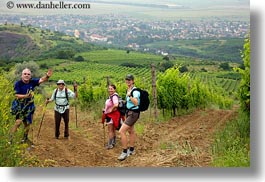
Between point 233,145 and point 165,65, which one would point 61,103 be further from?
point 233,145

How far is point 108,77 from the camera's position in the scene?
9156mm

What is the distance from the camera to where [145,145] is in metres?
9.01

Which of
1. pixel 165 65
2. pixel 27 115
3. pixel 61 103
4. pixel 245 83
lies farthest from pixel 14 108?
pixel 245 83

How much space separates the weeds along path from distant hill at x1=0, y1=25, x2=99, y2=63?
85 centimetres

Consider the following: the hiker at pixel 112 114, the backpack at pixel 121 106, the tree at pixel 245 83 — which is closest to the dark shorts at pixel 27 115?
the hiker at pixel 112 114

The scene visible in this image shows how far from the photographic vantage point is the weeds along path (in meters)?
8.66

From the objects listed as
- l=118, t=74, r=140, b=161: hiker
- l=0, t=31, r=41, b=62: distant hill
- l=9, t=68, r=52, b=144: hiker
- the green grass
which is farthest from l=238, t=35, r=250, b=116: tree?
l=0, t=31, r=41, b=62: distant hill

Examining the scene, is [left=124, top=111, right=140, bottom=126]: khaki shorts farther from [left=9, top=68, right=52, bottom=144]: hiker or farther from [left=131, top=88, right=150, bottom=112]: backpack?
[left=9, top=68, right=52, bottom=144]: hiker

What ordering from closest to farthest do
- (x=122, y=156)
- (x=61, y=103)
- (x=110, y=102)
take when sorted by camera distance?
(x=122, y=156)
(x=110, y=102)
(x=61, y=103)

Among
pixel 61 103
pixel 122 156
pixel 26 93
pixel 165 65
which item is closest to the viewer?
pixel 26 93

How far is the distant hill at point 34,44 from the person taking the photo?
29.0 feet

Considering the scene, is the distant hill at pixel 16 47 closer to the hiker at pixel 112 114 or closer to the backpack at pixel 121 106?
the hiker at pixel 112 114

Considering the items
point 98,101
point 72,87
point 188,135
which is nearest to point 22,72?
point 72,87

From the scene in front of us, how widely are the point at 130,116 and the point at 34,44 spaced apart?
1.74 m
